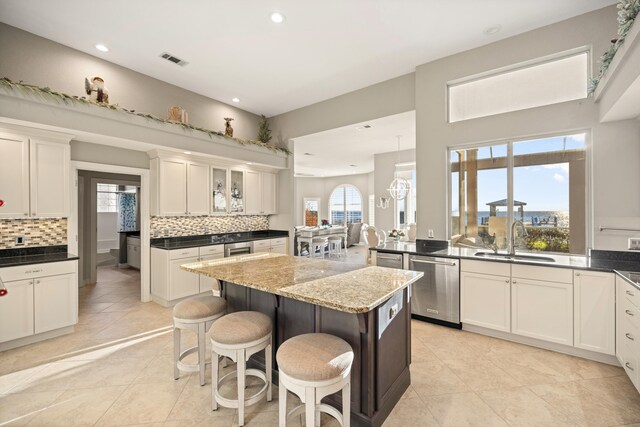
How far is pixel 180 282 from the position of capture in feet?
14.4

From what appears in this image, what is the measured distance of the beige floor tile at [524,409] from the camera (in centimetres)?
194

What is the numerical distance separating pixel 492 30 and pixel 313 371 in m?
4.04

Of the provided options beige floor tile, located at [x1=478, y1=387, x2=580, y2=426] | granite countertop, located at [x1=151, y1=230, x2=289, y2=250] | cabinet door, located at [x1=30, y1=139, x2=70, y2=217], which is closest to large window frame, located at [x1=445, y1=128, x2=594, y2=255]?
beige floor tile, located at [x1=478, y1=387, x2=580, y2=426]

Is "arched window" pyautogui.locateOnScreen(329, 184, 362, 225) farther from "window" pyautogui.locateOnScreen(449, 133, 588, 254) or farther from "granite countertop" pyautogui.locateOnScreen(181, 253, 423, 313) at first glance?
"granite countertop" pyautogui.locateOnScreen(181, 253, 423, 313)

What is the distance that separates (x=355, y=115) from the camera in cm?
493

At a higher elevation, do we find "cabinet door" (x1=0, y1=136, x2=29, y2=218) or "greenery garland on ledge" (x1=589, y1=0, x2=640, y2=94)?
"greenery garland on ledge" (x1=589, y1=0, x2=640, y2=94)

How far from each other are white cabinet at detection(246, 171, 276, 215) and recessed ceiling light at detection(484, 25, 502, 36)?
14.5ft

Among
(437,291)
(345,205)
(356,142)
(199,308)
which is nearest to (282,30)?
(199,308)

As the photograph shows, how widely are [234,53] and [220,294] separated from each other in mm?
3124

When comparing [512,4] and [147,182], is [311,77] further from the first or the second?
[147,182]

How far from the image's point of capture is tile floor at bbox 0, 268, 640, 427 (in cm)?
198

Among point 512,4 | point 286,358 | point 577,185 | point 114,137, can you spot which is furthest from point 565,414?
point 114,137

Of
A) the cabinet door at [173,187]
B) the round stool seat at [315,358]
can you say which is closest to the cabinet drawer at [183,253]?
the cabinet door at [173,187]

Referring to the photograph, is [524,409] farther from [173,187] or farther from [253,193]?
[253,193]
